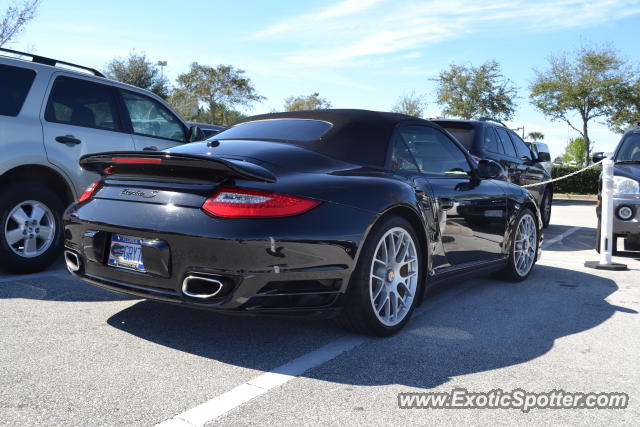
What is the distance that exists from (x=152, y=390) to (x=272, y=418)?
598mm

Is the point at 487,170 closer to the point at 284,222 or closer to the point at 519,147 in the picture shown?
the point at 284,222

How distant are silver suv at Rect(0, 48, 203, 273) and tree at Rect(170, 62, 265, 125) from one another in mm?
40769

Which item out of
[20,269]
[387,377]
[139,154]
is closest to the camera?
[387,377]

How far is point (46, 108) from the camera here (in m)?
5.22

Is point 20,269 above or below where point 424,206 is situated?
below

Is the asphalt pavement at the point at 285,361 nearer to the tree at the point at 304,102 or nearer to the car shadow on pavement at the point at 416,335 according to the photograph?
the car shadow on pavement at the point at 416,335

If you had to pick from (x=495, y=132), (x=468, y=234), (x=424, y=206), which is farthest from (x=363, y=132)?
(x=495, y=132)

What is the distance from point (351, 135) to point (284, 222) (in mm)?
1087

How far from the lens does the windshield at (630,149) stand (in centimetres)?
784

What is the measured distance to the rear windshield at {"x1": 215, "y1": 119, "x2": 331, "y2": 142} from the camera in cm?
387

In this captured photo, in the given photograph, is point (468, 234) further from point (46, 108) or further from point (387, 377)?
point (46, 108)

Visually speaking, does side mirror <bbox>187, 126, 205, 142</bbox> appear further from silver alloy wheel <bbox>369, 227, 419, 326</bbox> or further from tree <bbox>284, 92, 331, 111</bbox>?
tree <bbox>284, 92, 331, 111</bbox>

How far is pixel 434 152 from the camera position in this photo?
14.7ft

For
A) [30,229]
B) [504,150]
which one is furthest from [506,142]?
[30,229]
